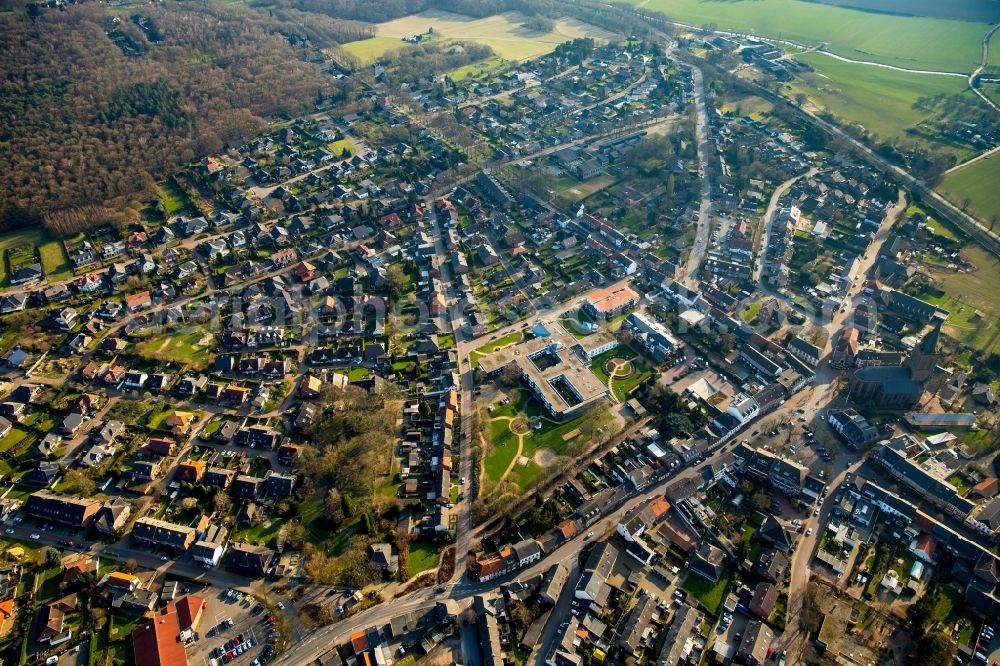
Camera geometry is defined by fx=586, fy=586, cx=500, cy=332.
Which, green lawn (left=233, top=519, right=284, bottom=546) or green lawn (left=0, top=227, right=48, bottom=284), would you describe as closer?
green lawn (left=233, top=519, right=284, bottom=546)

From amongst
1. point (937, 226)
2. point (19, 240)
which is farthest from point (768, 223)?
point (19, 240)

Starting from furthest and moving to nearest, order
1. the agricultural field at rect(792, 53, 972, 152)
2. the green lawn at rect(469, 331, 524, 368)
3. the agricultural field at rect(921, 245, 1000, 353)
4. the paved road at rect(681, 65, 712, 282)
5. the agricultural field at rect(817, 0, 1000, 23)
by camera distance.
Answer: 1. the agricultural field at rect(817, 0, 1000, 23)
2. the agricultural field at rect(792, 53, 972, 152)
3. the paved road at rect(681, 65, 712, 282)
4. the agricultural field at rect(921, 245, 1000, 353)
5. the green lawn at rect(469, 331, 524, 368)

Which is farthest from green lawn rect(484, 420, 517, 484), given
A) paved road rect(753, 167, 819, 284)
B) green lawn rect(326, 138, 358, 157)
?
green lawn rect(326, 138, 358, 157)

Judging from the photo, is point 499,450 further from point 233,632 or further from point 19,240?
point 19,240

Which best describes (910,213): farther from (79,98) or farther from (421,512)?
(79,98)

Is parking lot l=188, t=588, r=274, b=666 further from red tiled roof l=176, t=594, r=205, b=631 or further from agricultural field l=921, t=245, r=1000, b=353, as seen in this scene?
agricultural field l=921, t=245, r=1000, b=353

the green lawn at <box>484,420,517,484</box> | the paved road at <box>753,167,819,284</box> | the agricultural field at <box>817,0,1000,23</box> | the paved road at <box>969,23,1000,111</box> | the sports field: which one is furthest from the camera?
the agricultural field at <box>817,0,1000,23</box>

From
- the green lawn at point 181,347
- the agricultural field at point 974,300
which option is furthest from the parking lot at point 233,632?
the agricultural field at point 974,300
